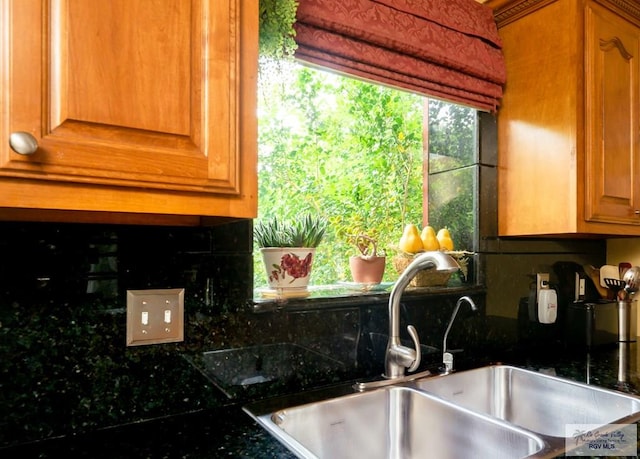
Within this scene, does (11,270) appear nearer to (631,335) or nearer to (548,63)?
(548,63)

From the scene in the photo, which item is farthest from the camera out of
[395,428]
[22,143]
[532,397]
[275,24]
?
[532,397]

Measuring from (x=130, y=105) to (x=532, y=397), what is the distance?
1.35 metres

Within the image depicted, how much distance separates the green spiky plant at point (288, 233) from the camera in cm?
114

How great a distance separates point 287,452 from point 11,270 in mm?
635

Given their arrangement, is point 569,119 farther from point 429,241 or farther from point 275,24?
point 275,24

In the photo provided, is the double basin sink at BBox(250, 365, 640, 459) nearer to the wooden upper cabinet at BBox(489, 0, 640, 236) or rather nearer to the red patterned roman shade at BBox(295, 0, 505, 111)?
the wooden upper cabinet at BBox(489, 0, 640, 236)

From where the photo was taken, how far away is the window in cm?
148

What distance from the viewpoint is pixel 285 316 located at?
3.63 ft

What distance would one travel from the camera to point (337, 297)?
1.18 metres

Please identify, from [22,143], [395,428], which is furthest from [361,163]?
[22,143]

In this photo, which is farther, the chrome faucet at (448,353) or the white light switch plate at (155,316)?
the chrome faucet at (448,353)

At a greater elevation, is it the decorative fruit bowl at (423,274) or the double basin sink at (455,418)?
the decorative fruit bowl at (423,274)

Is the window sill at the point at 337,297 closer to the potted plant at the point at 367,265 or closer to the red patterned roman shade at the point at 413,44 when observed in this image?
the potted plant at the point at 367,265

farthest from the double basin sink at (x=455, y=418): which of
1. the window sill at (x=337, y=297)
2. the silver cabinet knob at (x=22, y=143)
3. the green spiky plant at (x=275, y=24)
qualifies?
the green spiky plant at (x=275, y=24)
